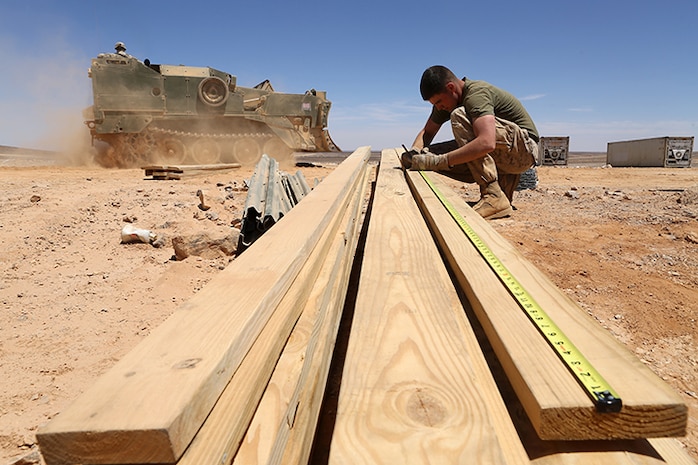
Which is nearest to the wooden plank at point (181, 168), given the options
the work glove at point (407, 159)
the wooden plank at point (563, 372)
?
the work glove at point (407, 159)

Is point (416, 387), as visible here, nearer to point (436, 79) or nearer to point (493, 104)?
point (436, 79)

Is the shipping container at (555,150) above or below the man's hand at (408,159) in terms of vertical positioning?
above

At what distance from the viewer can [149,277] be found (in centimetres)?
340

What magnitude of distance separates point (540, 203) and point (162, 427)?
20.6 ft

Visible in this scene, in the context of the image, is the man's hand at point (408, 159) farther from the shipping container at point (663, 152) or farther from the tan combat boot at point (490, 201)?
the shipping container at point (663, 152)

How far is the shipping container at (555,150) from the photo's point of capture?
15.0 meters

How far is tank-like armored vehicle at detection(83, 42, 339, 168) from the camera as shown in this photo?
12.7 meters

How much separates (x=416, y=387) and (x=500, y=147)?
4143mm

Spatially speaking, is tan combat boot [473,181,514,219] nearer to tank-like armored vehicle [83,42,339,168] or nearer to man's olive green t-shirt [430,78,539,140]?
man's olive green t-shirt [430,78,539,140]

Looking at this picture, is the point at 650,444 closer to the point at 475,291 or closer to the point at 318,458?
the point at 475,291

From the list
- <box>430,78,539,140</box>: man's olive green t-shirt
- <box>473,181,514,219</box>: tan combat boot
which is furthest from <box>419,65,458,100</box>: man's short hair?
<box>473,181,514,219</box>: tan combat boot

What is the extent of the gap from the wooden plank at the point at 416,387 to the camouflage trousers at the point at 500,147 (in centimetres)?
319

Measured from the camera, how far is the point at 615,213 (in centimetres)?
530

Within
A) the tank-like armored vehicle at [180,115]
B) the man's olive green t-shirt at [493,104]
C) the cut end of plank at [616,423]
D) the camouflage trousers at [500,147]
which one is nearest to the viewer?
the cut end of plank at [616,423]
